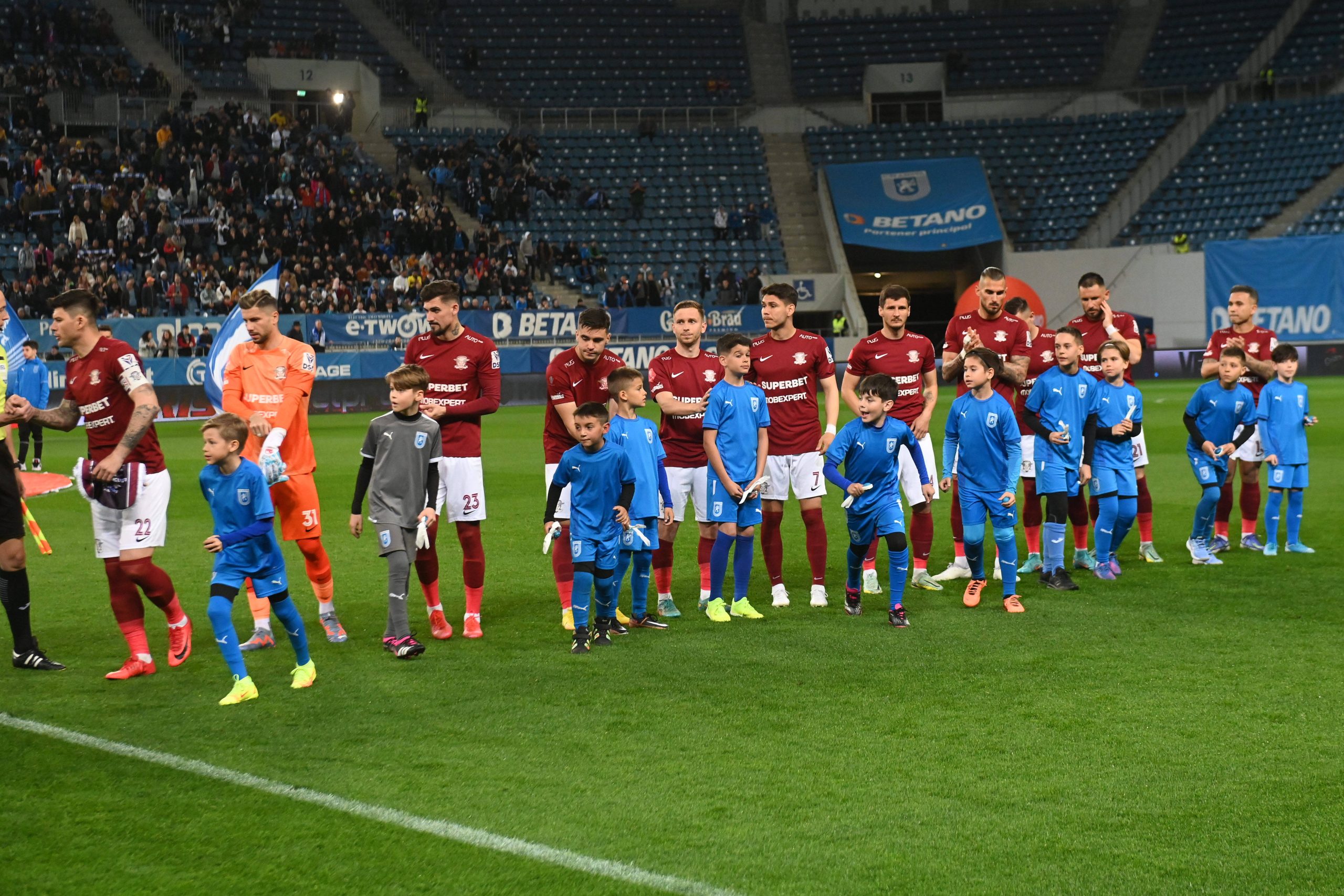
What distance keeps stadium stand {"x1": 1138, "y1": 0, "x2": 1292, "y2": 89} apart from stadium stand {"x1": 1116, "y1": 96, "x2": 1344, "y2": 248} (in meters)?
2.95

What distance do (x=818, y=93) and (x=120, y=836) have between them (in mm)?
46218

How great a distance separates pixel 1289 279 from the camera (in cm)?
3622

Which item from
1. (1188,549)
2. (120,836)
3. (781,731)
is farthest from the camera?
(1188,549)

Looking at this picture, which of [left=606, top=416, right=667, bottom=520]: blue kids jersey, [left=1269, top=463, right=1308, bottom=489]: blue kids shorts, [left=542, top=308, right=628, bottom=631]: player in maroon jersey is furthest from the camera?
[left=1269, top=463, right=1308, bottom=489]: blue kids shorts

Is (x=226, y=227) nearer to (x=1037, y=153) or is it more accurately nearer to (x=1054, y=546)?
(x=1037, y=153)

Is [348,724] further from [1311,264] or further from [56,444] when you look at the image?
[1311,264]

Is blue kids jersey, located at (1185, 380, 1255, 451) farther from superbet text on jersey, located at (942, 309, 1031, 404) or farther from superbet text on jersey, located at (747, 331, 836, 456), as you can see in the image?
superbet text on jersey, located at (747, 331, 836, 456)

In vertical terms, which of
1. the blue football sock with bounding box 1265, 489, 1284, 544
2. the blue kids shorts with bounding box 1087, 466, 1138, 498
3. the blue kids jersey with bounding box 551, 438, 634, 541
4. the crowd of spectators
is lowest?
the blue football sock with bounding box 1265, 489, 1284, 544

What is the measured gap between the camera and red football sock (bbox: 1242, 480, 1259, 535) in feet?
35.8

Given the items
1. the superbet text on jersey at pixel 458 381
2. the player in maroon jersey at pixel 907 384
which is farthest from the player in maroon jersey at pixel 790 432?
the superbet text on jersey at pixel 458 381

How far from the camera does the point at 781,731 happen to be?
577cm

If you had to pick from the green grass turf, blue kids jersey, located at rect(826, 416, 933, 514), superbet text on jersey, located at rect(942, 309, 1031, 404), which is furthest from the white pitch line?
superbet text on jersey, located at rect(942, 309, 1031, 404)

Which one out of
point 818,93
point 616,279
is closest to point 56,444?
point 616,279

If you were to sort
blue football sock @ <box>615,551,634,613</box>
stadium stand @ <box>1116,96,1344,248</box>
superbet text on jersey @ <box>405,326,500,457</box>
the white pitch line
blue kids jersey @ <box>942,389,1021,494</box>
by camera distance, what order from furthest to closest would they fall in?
stadium stand @ <box>1116,96,1344,248</box> < blue kids jersey @ <box>942,389,1021,494</box> < superbet text on jersey @ <box>405,326,500,457</box> < blue football sock @ <box>615,551,634,613</box> < the white pitch line
